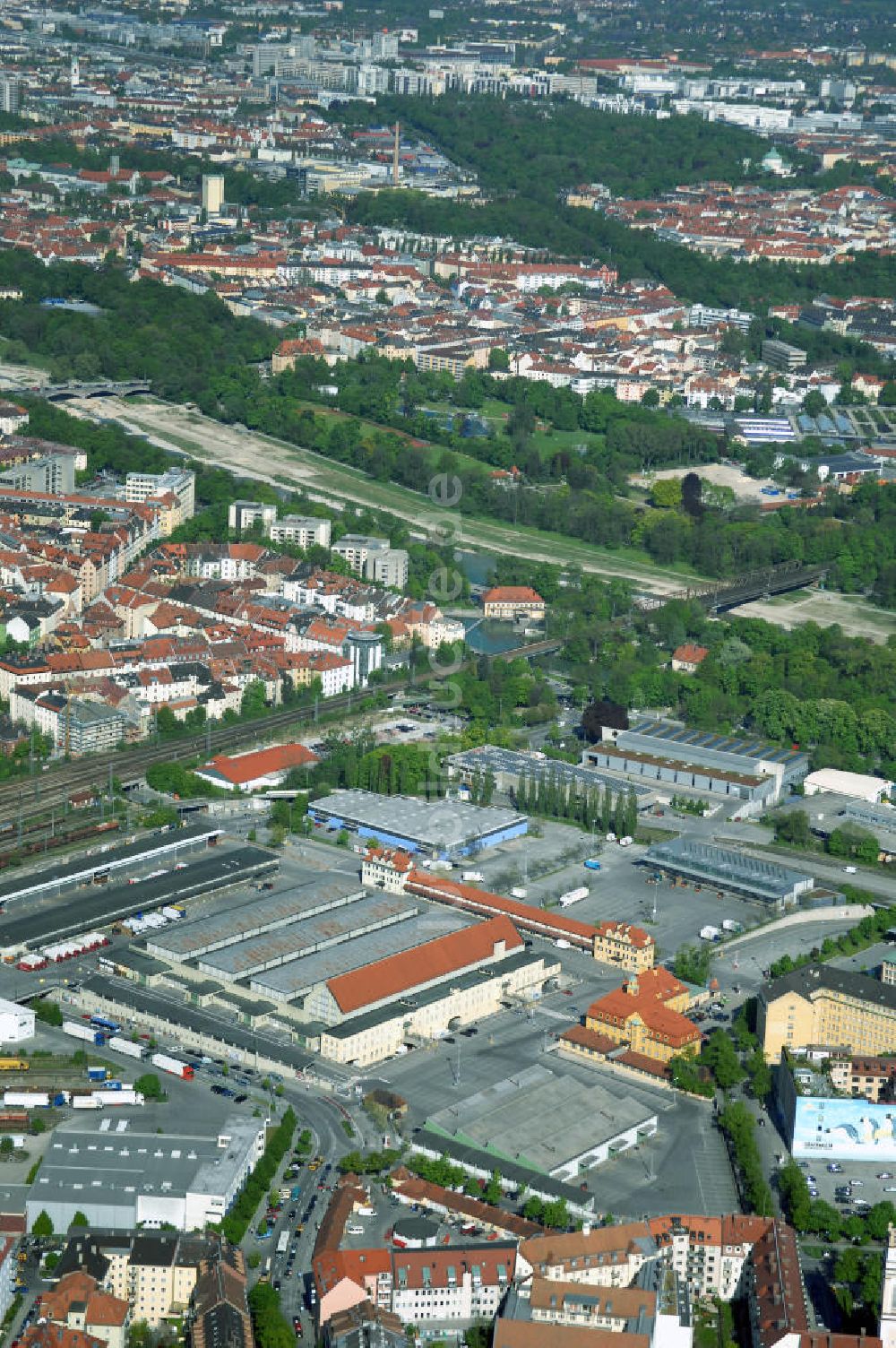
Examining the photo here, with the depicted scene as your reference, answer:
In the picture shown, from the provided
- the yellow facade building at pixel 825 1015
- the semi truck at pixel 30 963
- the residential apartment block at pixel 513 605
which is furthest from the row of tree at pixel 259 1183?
the residential apartment block at pixel 513 605

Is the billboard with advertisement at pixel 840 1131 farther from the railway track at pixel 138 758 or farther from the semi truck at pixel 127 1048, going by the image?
the railway track at pixel 138 758

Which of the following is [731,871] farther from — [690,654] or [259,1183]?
[259,1183]

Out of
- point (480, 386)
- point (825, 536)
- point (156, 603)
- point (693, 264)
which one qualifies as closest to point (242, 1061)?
point (156, 603)

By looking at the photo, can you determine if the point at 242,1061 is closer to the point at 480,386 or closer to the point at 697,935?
the point at 697,935

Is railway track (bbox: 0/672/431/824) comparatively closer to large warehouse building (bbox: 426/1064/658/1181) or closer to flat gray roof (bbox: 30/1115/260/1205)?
flat gray roof (bbox: 30/1115/260/1205)

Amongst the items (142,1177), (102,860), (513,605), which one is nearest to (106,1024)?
(142,1177)

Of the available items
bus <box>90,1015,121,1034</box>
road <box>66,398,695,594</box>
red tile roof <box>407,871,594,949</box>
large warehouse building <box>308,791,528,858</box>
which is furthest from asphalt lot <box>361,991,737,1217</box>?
road <box>66,398,695,594</box>
